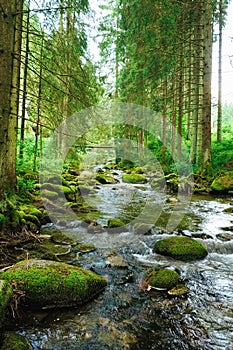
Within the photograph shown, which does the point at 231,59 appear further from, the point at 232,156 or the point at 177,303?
the point at 177,303

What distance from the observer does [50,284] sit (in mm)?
3252

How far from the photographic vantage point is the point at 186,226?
6773 mm

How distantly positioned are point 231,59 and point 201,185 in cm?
541

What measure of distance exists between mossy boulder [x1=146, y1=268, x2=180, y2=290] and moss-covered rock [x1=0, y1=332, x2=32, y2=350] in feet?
6.18

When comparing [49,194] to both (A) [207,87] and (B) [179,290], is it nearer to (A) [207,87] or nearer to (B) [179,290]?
(B) [179,290]

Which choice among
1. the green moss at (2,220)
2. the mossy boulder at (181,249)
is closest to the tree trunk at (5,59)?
the green moss at (2,220)

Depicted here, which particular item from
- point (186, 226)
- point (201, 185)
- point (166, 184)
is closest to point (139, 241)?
point (186, 226)

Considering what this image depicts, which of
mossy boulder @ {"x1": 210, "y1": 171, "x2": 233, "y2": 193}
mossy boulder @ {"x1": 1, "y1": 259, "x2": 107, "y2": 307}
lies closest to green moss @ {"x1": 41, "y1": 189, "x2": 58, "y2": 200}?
mossy boulder @ {"x1": 1, "y1": 259, "x2": 107, "y2": 307}

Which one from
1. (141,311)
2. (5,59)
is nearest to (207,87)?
(5,59)

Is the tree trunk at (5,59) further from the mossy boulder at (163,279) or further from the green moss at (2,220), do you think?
the mossy boulder at (163,279)

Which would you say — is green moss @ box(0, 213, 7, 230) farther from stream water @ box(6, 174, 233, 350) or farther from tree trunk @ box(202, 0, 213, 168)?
tree trunk @ box(202, 0, 213, 168)

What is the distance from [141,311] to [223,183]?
898cm

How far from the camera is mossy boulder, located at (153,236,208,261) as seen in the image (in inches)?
191

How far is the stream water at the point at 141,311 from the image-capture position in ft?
8.86
